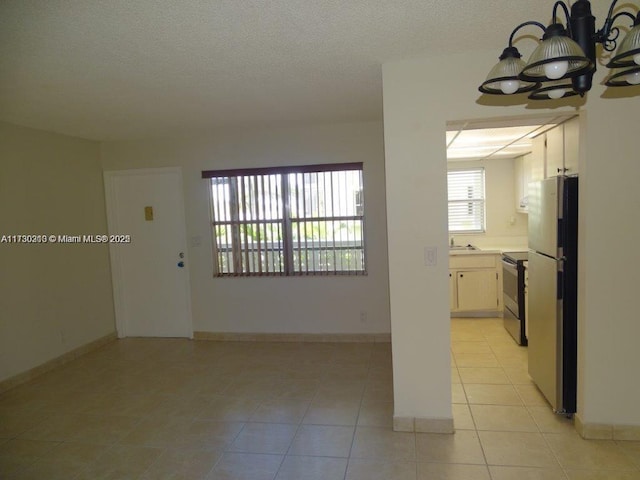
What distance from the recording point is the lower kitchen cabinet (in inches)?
203

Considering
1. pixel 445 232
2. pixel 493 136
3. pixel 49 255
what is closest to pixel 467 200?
pixel 493 136

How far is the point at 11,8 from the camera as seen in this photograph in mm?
1786

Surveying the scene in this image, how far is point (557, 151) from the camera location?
9.39 ft

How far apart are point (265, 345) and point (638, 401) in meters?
3.34

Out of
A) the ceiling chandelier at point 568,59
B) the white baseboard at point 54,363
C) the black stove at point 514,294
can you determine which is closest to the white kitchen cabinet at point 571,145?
the ceiling chandelier at point 568,59

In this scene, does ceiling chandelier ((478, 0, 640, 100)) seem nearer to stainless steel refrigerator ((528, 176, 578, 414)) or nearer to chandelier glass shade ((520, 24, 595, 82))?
chandelier glass shade ((520, 24, 595, 82))

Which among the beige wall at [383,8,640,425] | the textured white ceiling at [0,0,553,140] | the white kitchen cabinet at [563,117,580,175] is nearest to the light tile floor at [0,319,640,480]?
the beige wall at [383,8,640,425]

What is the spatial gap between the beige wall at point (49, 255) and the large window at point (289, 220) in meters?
1.38

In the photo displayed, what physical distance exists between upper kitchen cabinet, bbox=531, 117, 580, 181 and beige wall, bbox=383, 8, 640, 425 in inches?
5.4

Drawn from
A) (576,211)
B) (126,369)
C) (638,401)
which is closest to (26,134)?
(126,369)

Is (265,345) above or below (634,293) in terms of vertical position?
below

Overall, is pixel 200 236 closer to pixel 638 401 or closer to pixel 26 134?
pixel 26 134

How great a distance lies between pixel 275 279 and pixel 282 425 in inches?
78.5

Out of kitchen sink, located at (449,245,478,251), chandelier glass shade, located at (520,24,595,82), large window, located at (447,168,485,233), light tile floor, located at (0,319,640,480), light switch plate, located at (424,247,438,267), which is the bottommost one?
light tile floor, located at (0,319,640,480)
